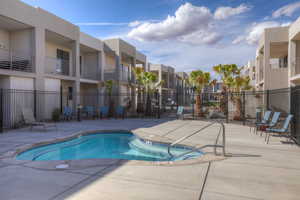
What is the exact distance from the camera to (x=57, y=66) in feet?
51.3

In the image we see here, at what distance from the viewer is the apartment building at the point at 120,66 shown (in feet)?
62.1

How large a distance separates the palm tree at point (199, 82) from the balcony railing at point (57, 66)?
10.7 m

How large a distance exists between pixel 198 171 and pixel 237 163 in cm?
119

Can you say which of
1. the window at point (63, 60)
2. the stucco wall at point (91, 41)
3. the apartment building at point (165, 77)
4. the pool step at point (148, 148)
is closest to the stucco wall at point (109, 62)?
the stucco wall at point (91, 41)

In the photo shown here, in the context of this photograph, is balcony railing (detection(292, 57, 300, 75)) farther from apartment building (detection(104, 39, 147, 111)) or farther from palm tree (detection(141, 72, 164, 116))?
apartment building (detection(104, 39, 147, 111))

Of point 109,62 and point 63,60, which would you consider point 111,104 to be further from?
point 109,62

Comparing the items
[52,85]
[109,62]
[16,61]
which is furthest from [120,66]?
[16,61]

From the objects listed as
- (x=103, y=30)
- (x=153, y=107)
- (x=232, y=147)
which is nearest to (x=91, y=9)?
(x=103, y=30)

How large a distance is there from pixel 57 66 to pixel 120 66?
19.1 feet

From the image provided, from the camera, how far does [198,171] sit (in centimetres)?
411

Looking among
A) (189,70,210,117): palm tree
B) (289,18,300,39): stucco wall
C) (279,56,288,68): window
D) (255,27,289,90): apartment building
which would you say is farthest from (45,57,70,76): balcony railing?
(279,56,288,68): window

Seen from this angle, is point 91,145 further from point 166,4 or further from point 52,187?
point 166,4

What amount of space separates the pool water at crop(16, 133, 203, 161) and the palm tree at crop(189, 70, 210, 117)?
→ 8066 mm

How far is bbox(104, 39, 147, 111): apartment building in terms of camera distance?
18922 mm
